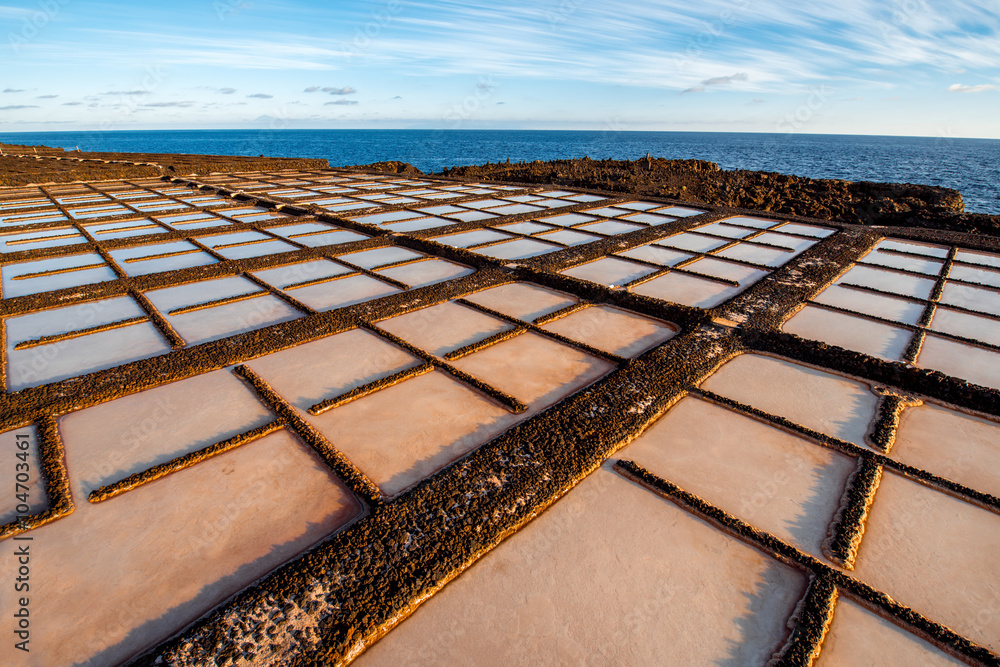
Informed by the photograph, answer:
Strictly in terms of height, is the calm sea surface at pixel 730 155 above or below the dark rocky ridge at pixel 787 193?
above

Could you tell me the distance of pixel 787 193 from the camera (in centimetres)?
1362

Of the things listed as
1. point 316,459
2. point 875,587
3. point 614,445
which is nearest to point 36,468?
point 316,459

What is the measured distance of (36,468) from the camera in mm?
2611

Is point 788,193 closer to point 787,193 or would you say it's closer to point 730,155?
point 787,193

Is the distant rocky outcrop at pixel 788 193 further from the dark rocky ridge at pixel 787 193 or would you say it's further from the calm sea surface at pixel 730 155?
the calm sea surface at pixel 730 155

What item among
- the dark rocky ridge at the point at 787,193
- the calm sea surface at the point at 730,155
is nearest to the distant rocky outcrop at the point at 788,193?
the dark rocky ridge at the point at 787,193

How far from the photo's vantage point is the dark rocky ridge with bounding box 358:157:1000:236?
1046 cm

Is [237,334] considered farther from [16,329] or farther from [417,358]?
[16,329]

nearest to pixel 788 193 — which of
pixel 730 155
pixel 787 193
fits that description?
pixel 787 193

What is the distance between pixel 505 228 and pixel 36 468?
6.89 meters

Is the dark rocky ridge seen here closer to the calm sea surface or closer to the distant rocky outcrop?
the distant rocky outcrop

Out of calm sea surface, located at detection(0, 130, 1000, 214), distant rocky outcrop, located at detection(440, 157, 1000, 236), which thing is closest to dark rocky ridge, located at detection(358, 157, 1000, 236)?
distant rocky outcrop, located at detection(440, 157, 1000, 236)

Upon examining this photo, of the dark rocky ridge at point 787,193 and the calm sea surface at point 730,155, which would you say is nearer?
the dark rocky ridge at point 787,193

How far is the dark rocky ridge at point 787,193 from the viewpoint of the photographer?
10.5 m
